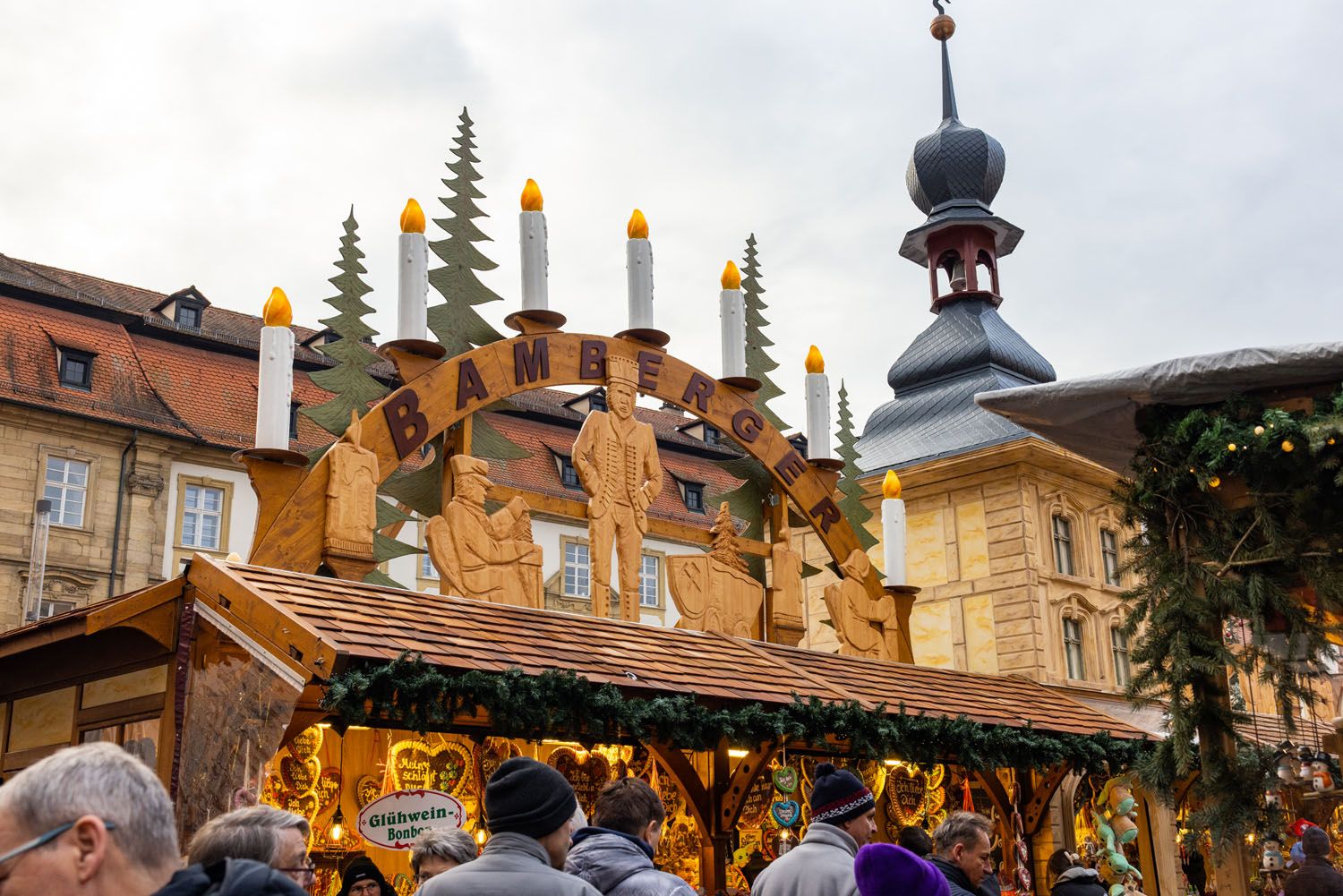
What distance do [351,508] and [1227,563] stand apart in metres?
5.53

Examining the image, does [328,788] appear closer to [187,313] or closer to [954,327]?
[954,327]

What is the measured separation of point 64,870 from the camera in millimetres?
2033

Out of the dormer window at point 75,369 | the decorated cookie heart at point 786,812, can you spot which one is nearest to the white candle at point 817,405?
the decorated cookie heart at point 786,812

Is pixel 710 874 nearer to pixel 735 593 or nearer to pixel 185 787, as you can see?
pixel 735 593

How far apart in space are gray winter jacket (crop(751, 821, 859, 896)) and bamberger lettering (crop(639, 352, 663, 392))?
23.4 ft

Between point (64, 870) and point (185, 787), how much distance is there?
5.84 meters

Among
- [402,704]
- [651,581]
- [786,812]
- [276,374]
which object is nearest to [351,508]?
[276,374]

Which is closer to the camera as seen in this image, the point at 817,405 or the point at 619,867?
the point at 619,867

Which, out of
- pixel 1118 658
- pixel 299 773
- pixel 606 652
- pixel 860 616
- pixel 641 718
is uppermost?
pixel 1118 658

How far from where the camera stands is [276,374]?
364 inches

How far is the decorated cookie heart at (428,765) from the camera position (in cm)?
875

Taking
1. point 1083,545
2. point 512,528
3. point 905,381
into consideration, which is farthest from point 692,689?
point 905,381

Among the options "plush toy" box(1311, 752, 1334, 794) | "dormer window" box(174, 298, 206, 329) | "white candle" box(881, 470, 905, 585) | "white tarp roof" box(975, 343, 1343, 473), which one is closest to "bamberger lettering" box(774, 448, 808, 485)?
"white candle" box(881, 470, 905, 585)

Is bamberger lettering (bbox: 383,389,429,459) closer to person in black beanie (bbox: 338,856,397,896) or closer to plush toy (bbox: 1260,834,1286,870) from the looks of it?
person in black beanie (bbox: 338,856,397,896)
